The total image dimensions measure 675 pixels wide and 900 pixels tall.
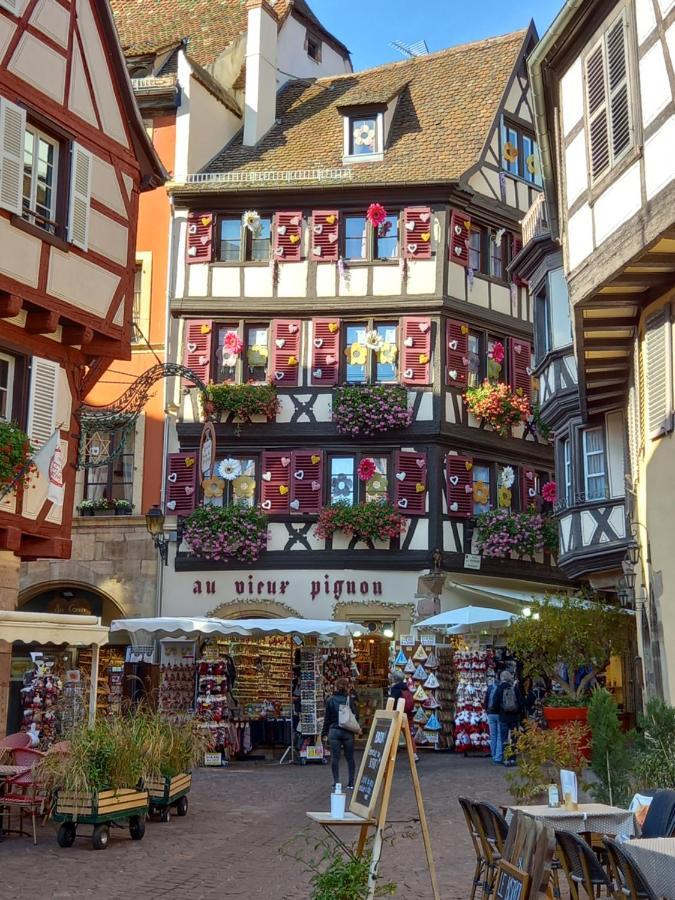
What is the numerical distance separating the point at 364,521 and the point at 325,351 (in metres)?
3.85

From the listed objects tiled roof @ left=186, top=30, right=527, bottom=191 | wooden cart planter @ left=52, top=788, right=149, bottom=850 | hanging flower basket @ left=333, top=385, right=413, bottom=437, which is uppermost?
tiled roof @ left=186, top=30, right=527, bottom=191

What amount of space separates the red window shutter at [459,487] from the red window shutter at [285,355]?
3.80 m

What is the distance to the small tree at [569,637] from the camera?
19.3 m

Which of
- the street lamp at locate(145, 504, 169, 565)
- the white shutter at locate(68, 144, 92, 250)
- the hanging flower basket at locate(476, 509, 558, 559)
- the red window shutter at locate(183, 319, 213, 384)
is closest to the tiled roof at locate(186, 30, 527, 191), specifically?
the red window shutter at locate(183, 319, 213, 384)

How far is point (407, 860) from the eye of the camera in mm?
10508

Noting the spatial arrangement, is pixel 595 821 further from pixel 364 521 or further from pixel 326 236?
pixel 326 236

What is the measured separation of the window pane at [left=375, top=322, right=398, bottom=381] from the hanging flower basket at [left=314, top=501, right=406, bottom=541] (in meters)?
2.88

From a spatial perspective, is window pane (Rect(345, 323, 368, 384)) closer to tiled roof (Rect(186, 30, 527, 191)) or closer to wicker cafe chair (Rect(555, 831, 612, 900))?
tiled roof (Rect(186, 30, 527, 191))

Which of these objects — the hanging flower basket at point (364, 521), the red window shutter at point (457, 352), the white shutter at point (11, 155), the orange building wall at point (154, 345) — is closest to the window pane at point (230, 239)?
the orange building wall at point (154, 345)

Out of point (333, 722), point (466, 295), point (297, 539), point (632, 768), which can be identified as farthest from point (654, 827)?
point (466, 295)

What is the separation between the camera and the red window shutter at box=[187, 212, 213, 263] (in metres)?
26.6

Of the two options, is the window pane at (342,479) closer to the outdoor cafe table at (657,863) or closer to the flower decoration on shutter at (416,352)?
the flower decoration on shutter at (416,352)

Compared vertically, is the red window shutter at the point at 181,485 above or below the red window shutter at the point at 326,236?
below

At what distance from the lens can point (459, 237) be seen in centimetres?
2617
